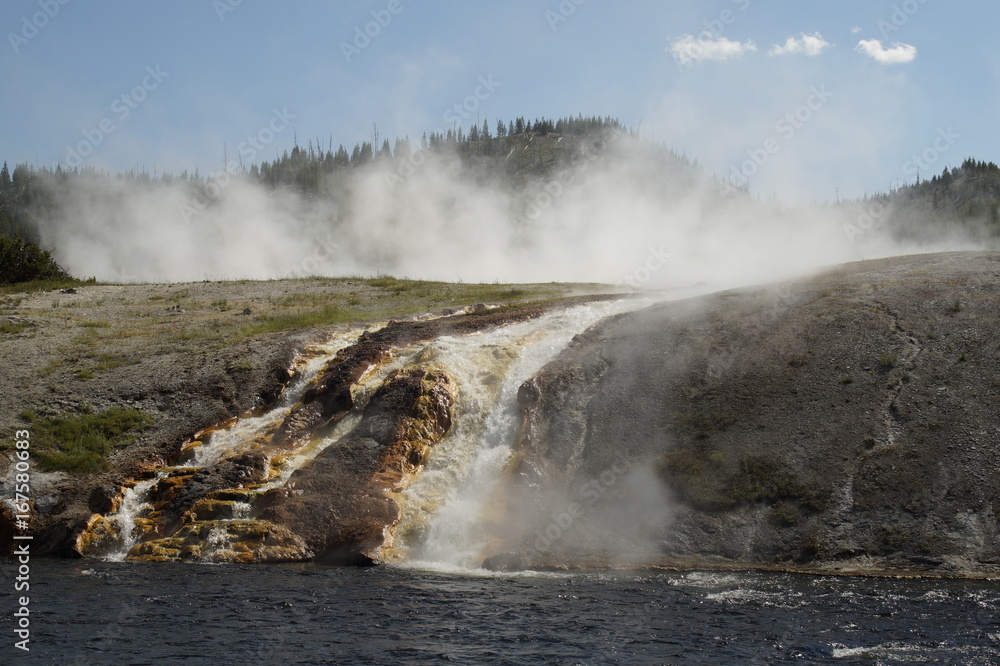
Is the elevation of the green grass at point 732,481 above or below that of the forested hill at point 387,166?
below

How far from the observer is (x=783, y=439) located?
2039 centimetres

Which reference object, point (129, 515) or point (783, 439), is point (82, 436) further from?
point (783, 439)

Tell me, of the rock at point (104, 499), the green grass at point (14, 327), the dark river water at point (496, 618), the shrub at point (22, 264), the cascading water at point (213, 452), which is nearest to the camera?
the dark river water at point (496, 618)

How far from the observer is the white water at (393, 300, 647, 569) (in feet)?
63.5

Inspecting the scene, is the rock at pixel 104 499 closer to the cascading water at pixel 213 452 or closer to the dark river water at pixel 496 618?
the cascading water at pixel 213 452

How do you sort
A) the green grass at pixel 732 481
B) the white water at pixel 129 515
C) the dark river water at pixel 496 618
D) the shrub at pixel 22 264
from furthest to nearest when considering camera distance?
the shrub at pixel 22 264, the white water at pixel 129 515, the green grass at pixel 732 481, the dark river water at pixel 496 618

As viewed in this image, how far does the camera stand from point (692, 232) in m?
97.4

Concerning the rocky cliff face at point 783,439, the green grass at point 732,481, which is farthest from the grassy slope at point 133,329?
the green grass at point 732,481

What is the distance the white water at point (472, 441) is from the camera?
19344 millimetres

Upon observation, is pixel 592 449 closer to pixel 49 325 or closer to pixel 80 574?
pixel 80 574

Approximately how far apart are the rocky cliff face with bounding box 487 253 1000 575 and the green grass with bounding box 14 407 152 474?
1272 centimetres

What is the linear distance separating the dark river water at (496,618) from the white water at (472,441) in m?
1.95

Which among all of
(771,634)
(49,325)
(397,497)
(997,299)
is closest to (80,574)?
(397,497)

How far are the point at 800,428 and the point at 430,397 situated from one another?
35.0 ft
